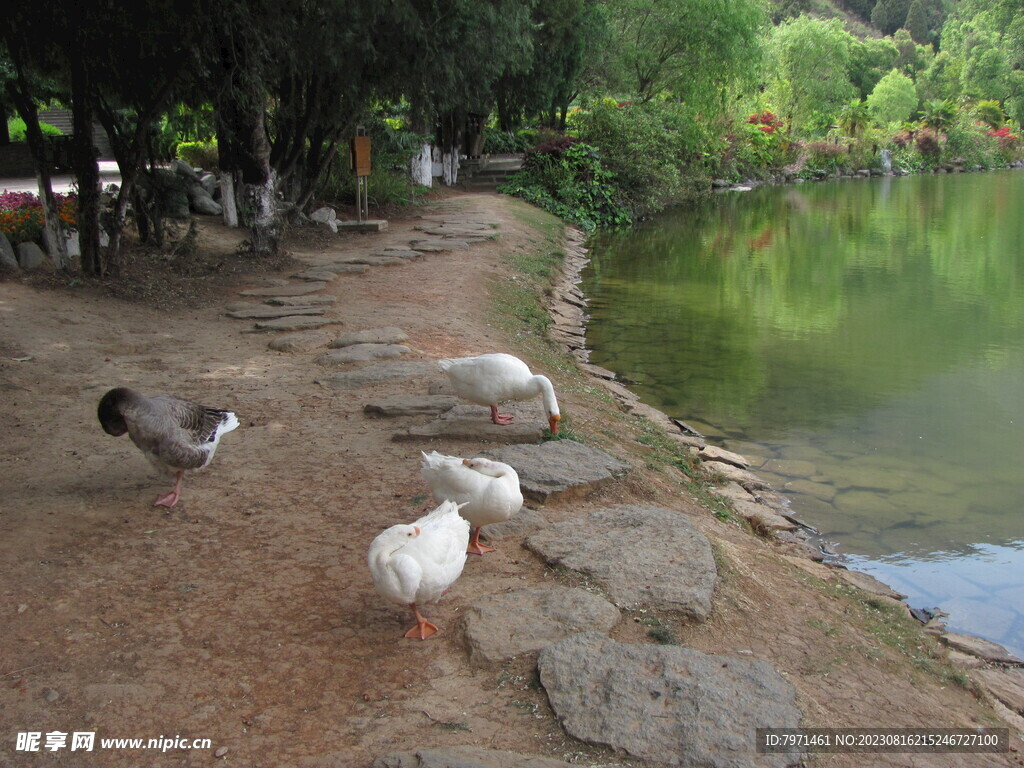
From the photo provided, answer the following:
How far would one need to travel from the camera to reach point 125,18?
31.5 ft

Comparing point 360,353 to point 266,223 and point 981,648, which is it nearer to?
point 266,223

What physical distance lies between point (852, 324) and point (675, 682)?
10.6 meters

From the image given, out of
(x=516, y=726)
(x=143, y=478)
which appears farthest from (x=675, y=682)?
(x=143, y=478)

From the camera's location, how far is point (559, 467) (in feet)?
17.6

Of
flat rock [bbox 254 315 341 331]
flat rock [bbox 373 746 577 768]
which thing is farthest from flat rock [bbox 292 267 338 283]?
flat rock [bbox 373 746 577 768]

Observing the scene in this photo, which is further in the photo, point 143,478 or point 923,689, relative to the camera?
point 143,478

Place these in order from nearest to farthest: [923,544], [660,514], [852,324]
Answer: [660,514] < [923,544] < [852,324]

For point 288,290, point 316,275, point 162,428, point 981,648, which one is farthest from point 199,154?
point 981,648

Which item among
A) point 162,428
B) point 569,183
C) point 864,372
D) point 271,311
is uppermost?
point 569,183

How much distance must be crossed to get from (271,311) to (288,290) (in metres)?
1.24

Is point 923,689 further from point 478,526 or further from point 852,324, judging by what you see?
point 852,324

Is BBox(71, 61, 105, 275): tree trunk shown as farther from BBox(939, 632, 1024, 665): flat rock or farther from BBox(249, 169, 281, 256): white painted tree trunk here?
BBox(939, 632, 1024, 665): flat rock

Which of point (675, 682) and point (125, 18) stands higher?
point (125, 18)

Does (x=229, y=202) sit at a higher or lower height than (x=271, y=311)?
higher
